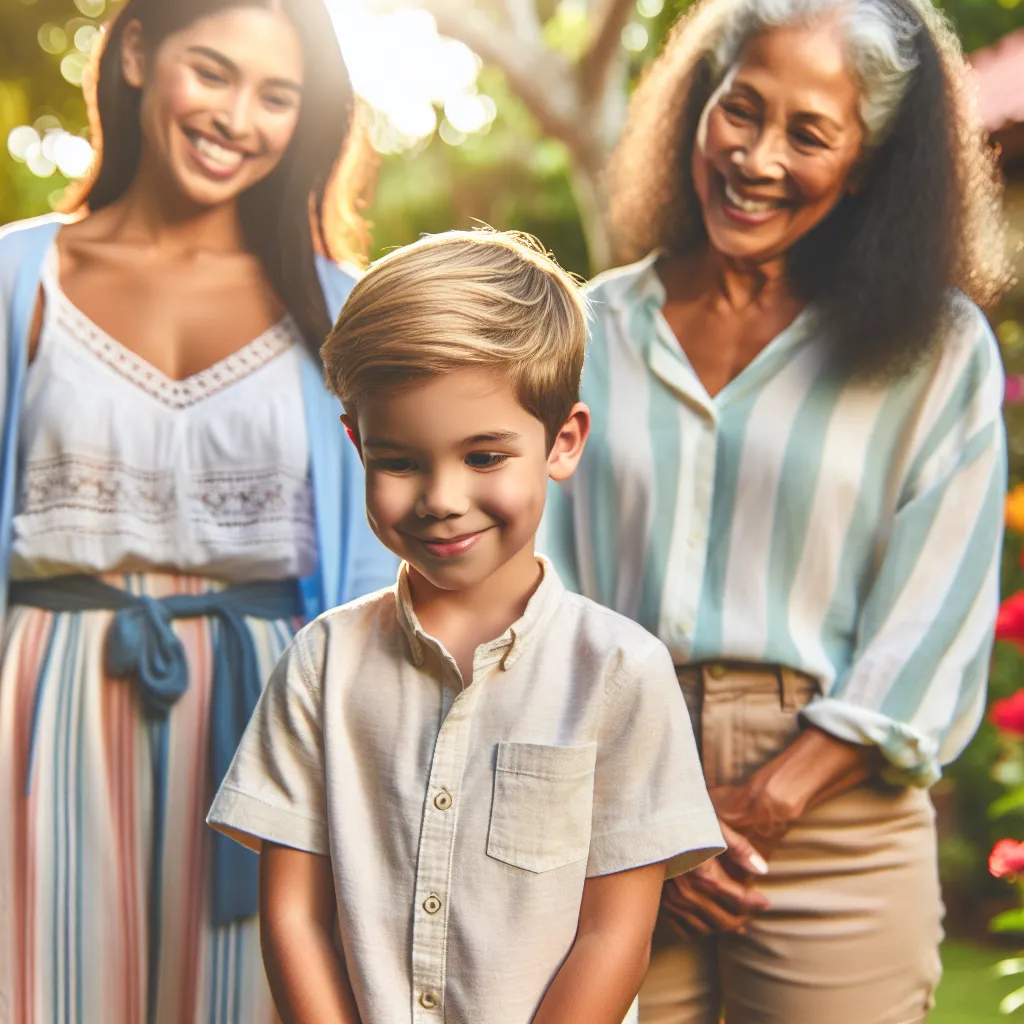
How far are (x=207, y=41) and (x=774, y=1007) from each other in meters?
1.66

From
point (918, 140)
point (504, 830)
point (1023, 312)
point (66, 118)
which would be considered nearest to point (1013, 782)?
point (1023, 312)

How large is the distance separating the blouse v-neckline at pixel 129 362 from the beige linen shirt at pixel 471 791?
73 centimetres

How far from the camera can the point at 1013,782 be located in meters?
4.11

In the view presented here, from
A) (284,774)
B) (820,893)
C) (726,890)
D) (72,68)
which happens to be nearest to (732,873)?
(726,890)

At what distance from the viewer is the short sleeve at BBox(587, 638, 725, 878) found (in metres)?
1.54

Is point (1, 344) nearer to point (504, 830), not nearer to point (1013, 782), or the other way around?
point (504, 830)

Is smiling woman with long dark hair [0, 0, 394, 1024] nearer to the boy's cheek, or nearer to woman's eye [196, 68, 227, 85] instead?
woman's eye [196, 68, 227, 85]

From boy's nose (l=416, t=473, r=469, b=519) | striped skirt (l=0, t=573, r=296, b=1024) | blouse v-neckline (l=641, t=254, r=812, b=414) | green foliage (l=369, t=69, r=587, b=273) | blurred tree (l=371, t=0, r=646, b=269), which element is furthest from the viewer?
green foliage (l=369, t=69, r=587, b=273)

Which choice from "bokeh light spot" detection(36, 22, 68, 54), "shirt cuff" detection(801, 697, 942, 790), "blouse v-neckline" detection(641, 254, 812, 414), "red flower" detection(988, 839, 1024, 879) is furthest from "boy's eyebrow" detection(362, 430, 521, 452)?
"bokeh light spot" detection(36, 22, 68, 54)

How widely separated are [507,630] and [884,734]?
0.60 metres

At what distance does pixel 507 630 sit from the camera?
5.17 ft

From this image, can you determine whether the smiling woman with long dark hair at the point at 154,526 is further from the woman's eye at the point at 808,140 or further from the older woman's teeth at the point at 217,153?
the woman's eye at the point at 808,140

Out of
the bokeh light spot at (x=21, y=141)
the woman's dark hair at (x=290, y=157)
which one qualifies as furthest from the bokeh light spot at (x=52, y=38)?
the woman's dark hair at (x=290, y=157)

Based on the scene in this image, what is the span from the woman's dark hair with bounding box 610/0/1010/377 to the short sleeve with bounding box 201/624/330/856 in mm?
897
